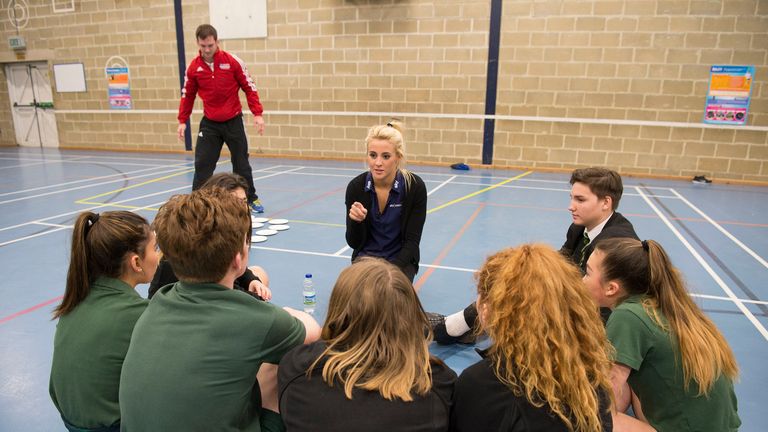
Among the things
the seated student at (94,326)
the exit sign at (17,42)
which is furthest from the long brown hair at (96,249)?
the exit sign at (17,42)

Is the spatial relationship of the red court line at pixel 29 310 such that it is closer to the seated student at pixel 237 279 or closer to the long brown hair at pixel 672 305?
the seated student at pixel 237 279

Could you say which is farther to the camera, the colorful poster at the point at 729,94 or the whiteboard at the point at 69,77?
the whiteboard at the point at 69,77

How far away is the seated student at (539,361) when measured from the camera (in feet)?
3.89

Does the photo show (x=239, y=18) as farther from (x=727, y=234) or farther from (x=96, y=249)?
(x=96, y=249)

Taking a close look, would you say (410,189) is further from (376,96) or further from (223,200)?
(376,96)

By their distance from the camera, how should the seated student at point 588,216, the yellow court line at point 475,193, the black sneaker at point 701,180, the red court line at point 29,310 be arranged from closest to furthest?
the seated student at point 588,216 < the red court line at point 29,310 < the yellow court line at point 475,193 < the black sneaker at point 701,180

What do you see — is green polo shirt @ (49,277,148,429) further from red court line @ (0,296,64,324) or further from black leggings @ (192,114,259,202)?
black leggings @ (192,114,259,202)

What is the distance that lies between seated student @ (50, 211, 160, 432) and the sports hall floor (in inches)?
28.6

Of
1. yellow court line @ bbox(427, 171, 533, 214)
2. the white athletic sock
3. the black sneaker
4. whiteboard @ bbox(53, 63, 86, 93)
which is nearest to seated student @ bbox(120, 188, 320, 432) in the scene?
the white athletic sock

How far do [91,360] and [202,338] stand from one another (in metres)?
0.51

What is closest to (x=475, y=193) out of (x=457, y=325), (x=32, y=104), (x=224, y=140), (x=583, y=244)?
(x=224, y=140)

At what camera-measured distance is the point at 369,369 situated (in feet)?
3.86

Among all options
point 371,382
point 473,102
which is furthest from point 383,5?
point 371,382

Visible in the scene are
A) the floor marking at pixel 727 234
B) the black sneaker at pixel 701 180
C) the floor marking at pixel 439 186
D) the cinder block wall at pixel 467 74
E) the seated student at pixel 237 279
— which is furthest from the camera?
the black sneaker at pixel 701 180
